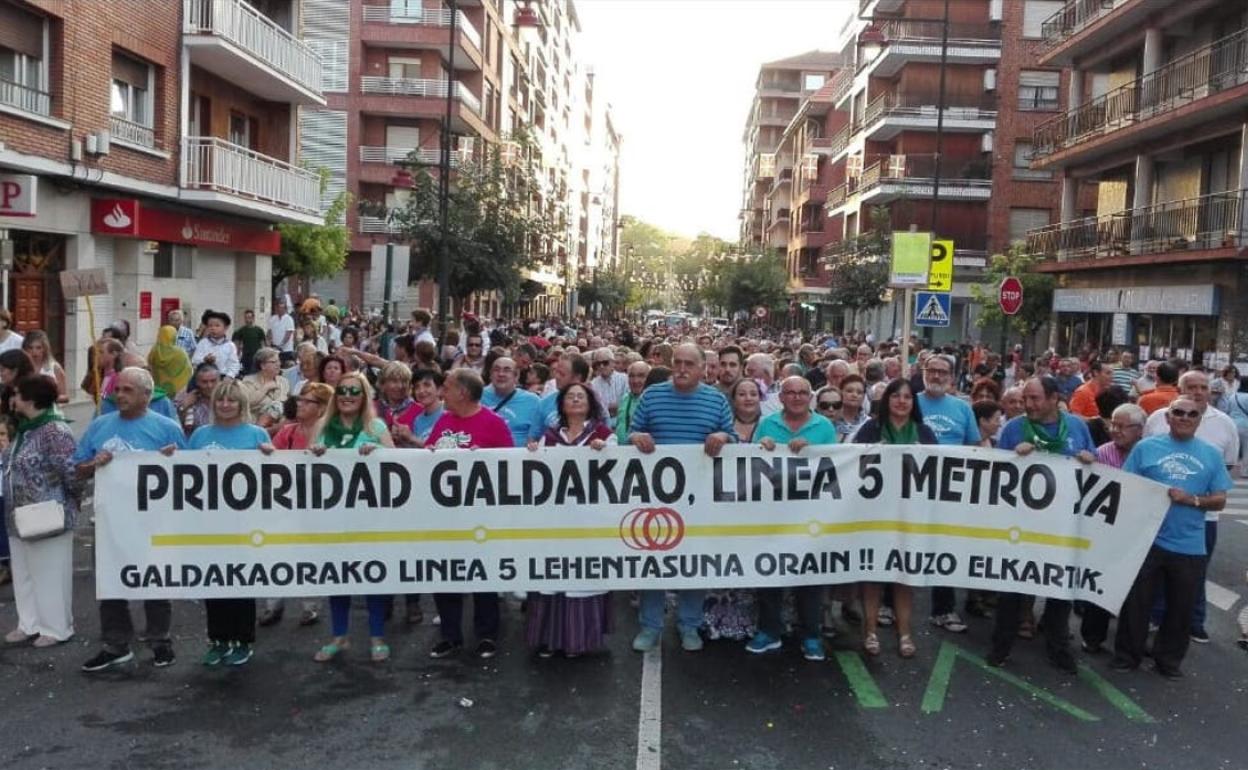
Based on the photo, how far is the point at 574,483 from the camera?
22.4 feet

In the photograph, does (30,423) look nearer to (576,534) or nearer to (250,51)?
(576,534)

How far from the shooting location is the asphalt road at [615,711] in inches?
216

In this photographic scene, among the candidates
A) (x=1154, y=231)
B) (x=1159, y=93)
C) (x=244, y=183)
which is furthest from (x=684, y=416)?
(x=1159, y=93)

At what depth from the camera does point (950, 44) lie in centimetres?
4759

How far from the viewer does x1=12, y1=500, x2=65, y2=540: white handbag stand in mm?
6617

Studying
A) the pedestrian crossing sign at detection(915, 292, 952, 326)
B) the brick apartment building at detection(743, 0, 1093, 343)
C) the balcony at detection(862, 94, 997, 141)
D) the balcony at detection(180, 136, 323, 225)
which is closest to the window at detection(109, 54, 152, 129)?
the balcony at detection(180, 136, 323, 225)

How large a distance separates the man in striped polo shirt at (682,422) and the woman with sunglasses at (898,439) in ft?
3.19

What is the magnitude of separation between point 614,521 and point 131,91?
58.9ft

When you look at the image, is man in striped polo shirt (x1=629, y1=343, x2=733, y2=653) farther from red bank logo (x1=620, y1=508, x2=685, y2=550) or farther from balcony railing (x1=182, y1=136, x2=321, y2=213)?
balcony railing (x1=182, y1=136, x2=321, y2=213)

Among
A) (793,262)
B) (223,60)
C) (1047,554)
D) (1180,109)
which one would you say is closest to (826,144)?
(793,262)

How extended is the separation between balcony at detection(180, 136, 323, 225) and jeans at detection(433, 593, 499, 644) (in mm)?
17710

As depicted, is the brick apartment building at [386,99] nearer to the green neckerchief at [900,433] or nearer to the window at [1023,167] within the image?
the window at [1023,167]

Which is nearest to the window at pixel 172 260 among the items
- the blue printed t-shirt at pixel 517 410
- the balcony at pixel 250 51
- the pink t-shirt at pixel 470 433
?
the balcony at pixel 250 51

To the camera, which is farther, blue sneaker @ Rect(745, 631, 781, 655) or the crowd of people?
blue sneaker @ Rect(745, 631, 781, 655)
